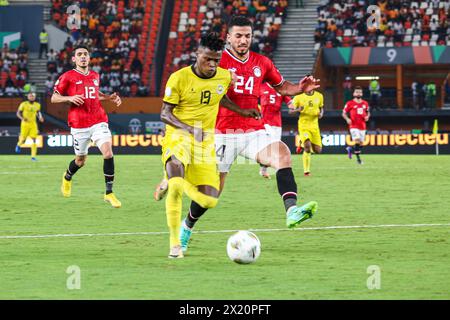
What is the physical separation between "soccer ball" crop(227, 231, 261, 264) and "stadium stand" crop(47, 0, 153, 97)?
120 ft

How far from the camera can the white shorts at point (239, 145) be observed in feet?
40.5

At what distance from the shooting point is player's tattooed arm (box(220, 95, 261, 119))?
38.3 feet

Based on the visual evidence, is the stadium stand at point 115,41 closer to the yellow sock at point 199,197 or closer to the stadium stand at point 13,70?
the stadium stand at point 13,70

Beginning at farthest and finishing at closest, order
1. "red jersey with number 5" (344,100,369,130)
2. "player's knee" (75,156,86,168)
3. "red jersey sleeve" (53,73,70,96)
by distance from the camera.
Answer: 1. "red jersey with number 5" (344,100,369,130)
2. "player's knee" (75,156,86,168)
3. "red jersey sleeve" (53,73,70,96)

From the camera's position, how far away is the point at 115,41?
166ft

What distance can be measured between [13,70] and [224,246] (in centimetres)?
4015

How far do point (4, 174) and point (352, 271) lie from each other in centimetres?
1848

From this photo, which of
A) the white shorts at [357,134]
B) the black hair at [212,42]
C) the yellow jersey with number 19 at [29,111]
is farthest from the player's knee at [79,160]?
the yellow jersey with number 19 at [29,111]

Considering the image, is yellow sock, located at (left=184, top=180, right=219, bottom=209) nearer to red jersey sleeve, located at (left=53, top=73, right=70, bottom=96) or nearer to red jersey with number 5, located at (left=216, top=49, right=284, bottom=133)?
red jersey with number 5, located at (left=216, top=49, right=284, bottom=133)

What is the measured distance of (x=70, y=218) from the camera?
15070 mm

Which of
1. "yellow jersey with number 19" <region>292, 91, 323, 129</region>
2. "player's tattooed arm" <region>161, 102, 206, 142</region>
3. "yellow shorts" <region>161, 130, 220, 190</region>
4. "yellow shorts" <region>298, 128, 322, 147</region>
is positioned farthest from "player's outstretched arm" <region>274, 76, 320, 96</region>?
"yellow jersey with number 19" <region>292, 91, 323, 129</region>

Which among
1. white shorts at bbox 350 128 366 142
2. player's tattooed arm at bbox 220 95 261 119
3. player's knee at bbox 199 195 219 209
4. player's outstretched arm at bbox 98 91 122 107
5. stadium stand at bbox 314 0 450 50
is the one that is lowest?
white shorts at bbox 350 128 366 142

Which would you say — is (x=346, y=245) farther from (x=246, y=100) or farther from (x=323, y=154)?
(x=323, y=154)
